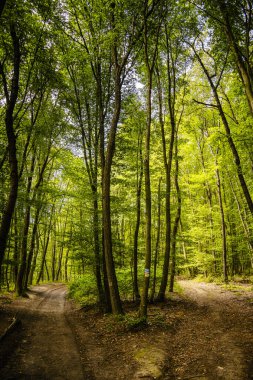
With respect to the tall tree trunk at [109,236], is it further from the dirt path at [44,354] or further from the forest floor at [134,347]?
the dirt path at [44,354]

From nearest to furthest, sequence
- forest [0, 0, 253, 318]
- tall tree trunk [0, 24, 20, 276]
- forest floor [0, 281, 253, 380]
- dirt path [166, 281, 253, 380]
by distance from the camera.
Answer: dirt path [166, 281, 253, 380] → forest floor [0, 281, 253, 380] → tall tree trunk [0, 24, 20, 276] → forest [0, 0, 253, 318]

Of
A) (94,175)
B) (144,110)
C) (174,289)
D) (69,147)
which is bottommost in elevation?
(174,289)

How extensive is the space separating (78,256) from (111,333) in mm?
3908

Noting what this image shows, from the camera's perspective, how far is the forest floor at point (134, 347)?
5.18 m

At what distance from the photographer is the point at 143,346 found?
21.6 ft

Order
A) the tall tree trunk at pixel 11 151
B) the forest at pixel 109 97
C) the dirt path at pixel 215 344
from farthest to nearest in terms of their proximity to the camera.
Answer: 1. the forest at pixel 109 97
2. the tall tree trunk at pixel 11 151
3. the dirt path at pixel 215 344

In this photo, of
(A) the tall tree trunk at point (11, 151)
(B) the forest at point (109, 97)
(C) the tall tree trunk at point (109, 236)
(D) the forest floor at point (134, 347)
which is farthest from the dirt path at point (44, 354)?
(A) the tall tree trunk at point (11, 151)

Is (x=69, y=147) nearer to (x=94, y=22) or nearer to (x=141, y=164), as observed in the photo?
(x=141, y=164)

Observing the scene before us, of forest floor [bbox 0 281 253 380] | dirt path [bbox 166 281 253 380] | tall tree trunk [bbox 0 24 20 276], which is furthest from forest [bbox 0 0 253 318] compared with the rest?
dirt path [bbox 166 281 253 380]

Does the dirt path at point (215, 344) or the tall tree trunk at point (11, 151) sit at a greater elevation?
the tall tree trunk at point (11, 151)

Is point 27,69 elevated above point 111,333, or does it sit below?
above

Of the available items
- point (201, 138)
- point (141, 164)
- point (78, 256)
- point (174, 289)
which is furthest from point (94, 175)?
point (201, 138)

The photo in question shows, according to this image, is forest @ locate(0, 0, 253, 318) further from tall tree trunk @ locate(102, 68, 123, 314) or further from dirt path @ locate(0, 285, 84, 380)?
dirt path @ locate(0, 285, 84, 380)

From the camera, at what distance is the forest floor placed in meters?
5.18
